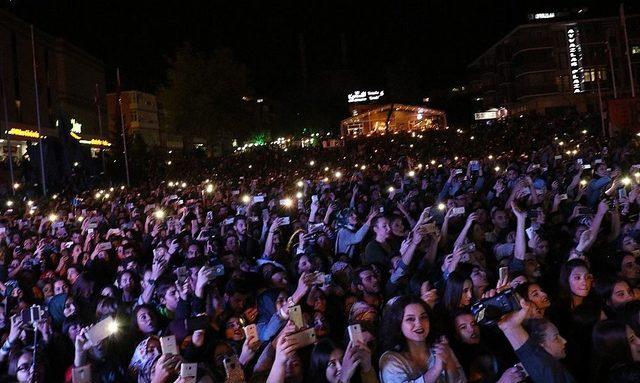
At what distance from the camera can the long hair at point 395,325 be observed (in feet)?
13.2

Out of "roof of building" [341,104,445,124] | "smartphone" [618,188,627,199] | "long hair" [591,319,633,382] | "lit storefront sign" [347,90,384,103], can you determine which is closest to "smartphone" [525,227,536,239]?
"smartphone" [618,188,627,199]

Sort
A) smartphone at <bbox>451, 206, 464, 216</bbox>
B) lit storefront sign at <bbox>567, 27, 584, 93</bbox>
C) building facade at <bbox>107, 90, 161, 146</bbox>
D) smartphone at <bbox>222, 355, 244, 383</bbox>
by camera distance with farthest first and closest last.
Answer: building facade at <bbox>107, 90, 161, 146</bbox> < lit storefront sign at <bbox>567, 27, 584, 93</bbox> < smartphone at <bbox>451, 206, 464, 216</bbox> < smartphone at <bbox>222, 355, 244, 383</bbox>

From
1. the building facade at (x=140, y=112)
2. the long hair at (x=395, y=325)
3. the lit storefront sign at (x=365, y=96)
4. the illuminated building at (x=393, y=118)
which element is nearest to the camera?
the long hair at (x=395, y=325)

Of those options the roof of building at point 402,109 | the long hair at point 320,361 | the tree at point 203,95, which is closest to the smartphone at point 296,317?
the long hair at point 320,361

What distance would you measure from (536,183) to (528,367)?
8728 mm

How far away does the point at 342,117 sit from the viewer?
76188 millimetres

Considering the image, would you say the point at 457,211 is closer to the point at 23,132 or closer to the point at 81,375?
the point at 81,375

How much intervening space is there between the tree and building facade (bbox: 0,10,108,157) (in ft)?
18.8

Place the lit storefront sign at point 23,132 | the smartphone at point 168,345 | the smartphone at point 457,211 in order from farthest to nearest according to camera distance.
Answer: the lit storefront sign at point 23,132, the smartphone at point 457,211, the smartphone at point 168,345

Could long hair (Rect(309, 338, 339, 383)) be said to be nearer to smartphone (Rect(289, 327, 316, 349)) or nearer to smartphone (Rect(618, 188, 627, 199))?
smartphone (Rect(289, 327, 316, 349))

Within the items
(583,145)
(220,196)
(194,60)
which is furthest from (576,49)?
(220,196)

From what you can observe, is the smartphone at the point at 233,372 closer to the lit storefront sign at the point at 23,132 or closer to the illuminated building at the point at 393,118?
the lit storefront sign at the point at 23,132

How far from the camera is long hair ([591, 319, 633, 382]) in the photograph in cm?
386

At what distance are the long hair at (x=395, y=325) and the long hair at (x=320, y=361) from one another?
0.30 meters
